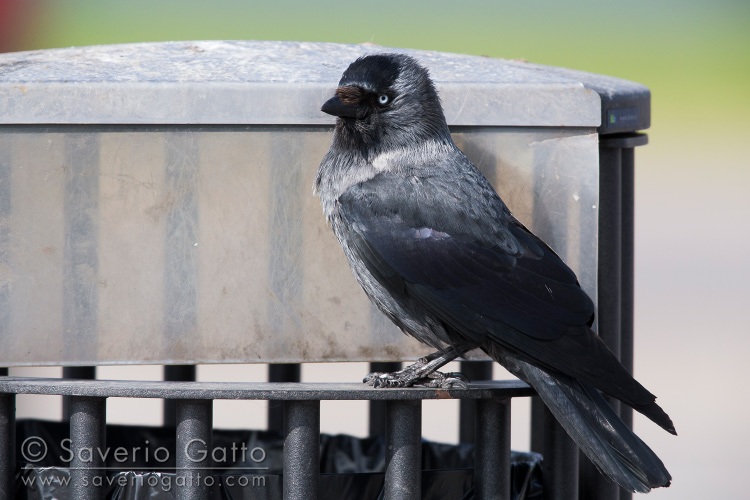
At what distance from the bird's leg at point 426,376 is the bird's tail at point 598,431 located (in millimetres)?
172

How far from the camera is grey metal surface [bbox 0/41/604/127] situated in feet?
8.39

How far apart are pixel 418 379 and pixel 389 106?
0.83m

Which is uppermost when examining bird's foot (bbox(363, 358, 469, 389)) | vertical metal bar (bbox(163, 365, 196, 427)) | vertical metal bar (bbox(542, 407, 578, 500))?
bird's foot (bbox(363, 358, 469, 389))

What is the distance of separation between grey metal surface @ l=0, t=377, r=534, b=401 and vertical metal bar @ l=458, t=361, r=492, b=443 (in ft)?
4.33

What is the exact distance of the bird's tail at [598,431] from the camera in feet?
7.86

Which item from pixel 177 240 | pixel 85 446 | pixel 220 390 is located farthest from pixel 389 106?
pixel 85 446

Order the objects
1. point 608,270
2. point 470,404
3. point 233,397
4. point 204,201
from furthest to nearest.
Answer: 1. point 470,404
2. point 608,270
3. point 204,201
4. point 233,397

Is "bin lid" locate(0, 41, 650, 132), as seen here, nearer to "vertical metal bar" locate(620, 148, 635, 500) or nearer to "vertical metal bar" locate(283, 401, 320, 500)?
"vertical metal bar" locate(620, 148, 635, 500)

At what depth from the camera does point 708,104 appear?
66.5 ft

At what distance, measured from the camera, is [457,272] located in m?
2.57

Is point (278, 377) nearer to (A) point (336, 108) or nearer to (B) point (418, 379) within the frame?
(B) point (418, 379)

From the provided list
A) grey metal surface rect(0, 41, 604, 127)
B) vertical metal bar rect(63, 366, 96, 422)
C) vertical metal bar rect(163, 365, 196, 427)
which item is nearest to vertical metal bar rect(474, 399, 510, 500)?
grey metal surface rect(0, 41, 604, 127)

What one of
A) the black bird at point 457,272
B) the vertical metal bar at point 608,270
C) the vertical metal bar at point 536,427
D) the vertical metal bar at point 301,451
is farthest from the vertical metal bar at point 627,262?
the vertical metal bar at point 301,451

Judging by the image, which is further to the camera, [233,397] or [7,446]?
[7,446]
